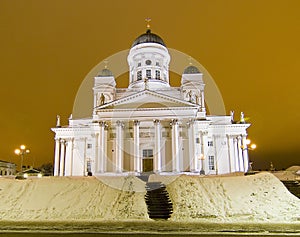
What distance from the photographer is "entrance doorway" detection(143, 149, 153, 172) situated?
1437 inches

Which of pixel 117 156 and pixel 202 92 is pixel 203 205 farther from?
pixel 202 92

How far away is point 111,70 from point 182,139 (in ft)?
66.4

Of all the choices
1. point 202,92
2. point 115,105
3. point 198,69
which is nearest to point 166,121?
point 115,105

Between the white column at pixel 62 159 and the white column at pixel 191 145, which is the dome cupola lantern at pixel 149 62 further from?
the white column at pixel 191 145

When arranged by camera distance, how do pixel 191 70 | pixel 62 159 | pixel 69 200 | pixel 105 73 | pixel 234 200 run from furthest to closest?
1. pixel 105 73
2. pixel 191 70
3. pixel 62 159
4. pixel 69 200
5. pixel 234 200

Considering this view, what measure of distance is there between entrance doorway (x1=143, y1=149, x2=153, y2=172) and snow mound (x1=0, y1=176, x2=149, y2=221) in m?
17.9

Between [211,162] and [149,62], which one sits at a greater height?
[149,62]

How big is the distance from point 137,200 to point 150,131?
71.8 feet

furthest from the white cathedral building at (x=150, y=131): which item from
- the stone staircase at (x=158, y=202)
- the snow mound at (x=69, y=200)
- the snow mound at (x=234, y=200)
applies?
the snow mound at (x=234, y=200)

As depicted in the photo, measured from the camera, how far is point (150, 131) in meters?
37.5

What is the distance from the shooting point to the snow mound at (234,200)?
13992 millimetres

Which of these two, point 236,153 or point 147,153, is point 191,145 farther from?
point 236,153

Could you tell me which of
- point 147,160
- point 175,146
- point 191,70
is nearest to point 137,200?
point 175,146

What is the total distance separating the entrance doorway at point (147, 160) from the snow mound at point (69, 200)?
1792 centimetres
